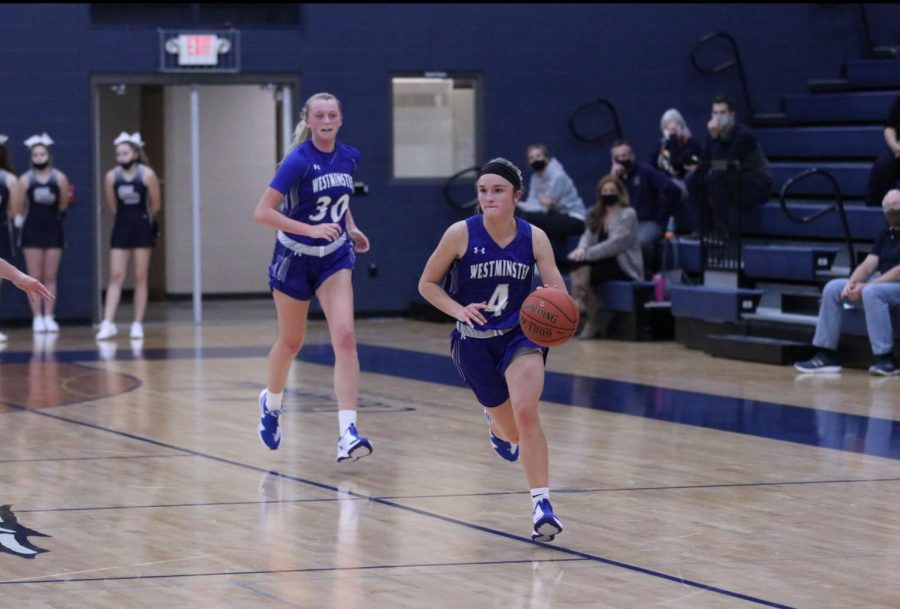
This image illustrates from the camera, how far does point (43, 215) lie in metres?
15.1

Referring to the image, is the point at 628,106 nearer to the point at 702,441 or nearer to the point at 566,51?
the point at 566,51

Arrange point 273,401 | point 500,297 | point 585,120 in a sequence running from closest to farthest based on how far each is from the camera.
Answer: point 500,297 → point 273,401 → point 585,120

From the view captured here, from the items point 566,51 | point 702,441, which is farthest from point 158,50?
point 702,441

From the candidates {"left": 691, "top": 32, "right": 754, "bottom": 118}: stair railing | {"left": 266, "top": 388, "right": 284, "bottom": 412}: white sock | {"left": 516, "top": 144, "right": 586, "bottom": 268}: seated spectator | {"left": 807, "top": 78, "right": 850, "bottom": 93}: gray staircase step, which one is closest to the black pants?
Answer: {"left": 516, "top": 144, "right": 586, "bottom": 268}: seated spectator

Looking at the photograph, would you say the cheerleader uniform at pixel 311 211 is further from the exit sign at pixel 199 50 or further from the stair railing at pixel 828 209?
the exit sign at pixel 199 50

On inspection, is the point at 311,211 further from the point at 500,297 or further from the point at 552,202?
the point at 552,202

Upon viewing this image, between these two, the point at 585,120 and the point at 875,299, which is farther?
the point at 585,120

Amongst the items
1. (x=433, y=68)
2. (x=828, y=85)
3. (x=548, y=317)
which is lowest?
(x=548, y=317)

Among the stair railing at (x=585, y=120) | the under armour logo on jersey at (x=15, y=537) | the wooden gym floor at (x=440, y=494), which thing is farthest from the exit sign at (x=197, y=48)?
the under armour logo on jersey at (x=15, y=537)

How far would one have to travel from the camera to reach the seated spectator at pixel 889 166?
12977mm

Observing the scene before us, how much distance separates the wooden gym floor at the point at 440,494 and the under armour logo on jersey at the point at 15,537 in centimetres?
2

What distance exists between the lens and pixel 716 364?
40.9ft

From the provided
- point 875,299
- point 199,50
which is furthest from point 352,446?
point 199,50

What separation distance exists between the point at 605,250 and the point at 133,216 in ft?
14.4
